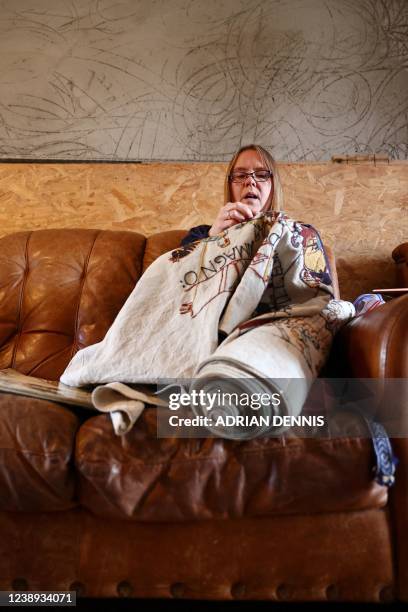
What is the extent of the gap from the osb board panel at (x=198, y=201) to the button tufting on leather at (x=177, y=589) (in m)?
1.28

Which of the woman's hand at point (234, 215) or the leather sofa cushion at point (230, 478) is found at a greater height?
the woman's hand at point (234, 215)

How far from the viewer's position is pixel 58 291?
4.25 ft

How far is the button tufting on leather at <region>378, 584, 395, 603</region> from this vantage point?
0.62 metres

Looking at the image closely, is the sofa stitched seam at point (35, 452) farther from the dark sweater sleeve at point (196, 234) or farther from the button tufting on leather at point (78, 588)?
the dark sweater sleeve at point (196, 234)

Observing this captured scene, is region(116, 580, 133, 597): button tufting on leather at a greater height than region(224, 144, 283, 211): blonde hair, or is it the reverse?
region(224, 144, 283, 211): blonde hair

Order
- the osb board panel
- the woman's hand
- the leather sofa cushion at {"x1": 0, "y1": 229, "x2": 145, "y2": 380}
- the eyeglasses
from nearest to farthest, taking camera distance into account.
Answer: the woman's hand < the leather sofa cushion at {"x1": 0, "y1": 229, "x2": 145, "y2": 380} < the eyeglasses < the osb board panel

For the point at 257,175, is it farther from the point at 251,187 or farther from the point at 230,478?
the point at 230,478

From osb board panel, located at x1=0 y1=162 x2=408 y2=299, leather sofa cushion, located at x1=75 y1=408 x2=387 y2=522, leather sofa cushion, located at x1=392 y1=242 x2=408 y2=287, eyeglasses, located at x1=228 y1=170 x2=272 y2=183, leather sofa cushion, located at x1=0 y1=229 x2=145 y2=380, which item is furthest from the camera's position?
osb board panel, located at x1=0 y1=162 x2=408 y2=299

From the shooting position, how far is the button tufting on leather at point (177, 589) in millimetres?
645

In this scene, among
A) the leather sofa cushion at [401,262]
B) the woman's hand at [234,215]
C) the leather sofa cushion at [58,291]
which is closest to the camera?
the woman's hand at [234,215]

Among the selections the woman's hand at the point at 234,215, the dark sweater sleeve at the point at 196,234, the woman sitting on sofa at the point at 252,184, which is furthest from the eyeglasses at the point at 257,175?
the woman's hand at the point at 234,215

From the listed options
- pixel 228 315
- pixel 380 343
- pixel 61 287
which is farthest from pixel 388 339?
pixel 61 287

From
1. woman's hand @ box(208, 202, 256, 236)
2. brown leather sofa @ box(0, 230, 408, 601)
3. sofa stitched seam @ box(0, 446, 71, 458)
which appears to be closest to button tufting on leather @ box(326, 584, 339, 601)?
brown leather sofa @ box(0, 230, 408, 601)

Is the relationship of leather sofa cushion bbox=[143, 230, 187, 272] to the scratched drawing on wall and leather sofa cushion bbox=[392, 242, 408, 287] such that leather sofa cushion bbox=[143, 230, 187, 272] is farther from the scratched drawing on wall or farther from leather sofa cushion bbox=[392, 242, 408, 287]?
leather sofa cushion bbox=[392, 242, 408, 287]
